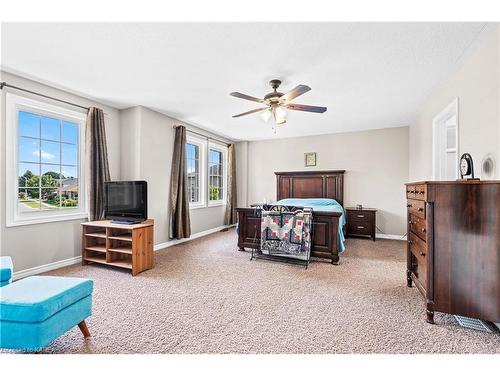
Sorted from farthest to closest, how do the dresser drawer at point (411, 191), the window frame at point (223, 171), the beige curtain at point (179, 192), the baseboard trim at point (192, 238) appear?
1. the window frame at point (223, 171)
2. the beige curtain at point (179, 192)
3. the baseboard trim at point (192, 238)
4. the dresser drawer at point (411, 191)

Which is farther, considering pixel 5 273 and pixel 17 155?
pixel 17 155

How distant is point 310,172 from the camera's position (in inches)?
233

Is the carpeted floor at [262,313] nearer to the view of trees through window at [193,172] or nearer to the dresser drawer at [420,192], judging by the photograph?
the dresser drawer at [420,192]

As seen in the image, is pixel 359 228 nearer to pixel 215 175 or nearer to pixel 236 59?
pixel 215 175

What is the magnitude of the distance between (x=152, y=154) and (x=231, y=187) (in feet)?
8.72

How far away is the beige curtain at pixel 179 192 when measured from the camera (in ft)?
15.1

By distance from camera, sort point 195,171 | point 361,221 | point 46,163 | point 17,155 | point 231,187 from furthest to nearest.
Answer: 1. point 231,187
2. point 195,171
3. point 361,221
4. point 46,163
5. point 17,155

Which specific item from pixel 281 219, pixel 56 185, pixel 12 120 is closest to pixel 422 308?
pixel 281 219

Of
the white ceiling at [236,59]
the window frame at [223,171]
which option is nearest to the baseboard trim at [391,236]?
the white ceiling at [236,59]

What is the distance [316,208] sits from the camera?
15.0ft

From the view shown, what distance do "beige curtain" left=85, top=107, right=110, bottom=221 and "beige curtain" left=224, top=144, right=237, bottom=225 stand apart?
10.6 ft

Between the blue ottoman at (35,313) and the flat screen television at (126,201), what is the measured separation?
1695 mm

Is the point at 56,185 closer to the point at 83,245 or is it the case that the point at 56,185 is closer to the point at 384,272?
→ the point at 83,245

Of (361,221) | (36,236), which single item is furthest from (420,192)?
(36,236)
